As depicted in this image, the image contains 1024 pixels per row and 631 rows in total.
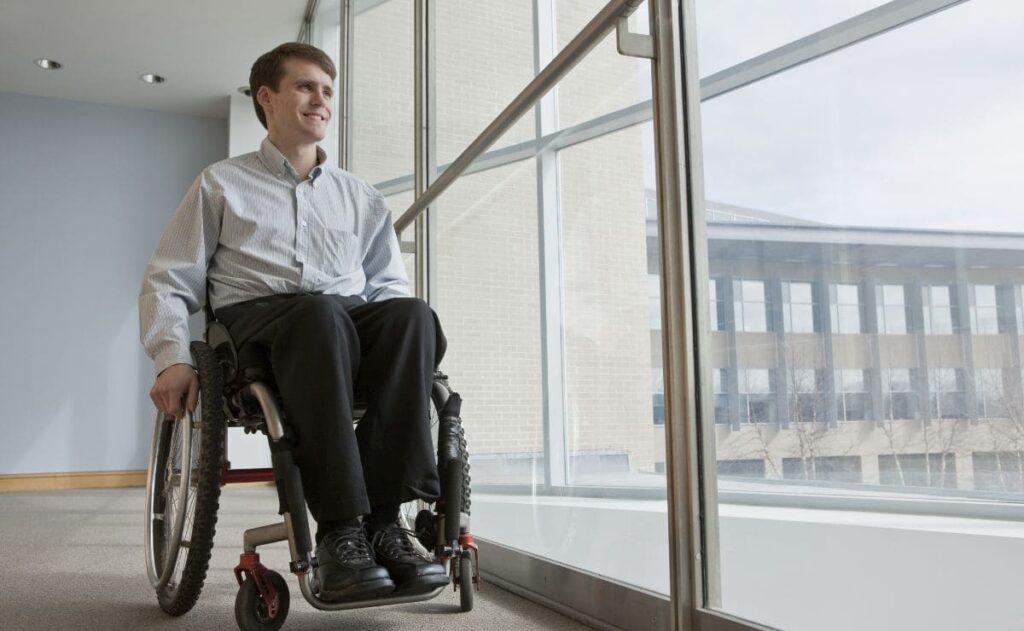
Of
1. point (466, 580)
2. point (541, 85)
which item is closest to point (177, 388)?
point (466, 580)

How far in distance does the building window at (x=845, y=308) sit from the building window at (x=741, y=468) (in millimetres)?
178

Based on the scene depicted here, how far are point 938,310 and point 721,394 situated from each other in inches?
10.7

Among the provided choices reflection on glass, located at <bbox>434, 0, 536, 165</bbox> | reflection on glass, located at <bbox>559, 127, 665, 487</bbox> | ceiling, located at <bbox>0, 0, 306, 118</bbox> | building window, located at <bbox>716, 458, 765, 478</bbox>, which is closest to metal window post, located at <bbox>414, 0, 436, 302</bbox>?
reflection on glass, located at <bbox>434, 0, 536, 165</bbox>

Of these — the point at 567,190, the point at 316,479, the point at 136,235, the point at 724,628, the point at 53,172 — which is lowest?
the point at 724,628

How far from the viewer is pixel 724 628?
1.05m

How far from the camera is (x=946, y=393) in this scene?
0.96m

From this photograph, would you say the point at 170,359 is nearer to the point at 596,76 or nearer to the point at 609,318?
the point at 609,318

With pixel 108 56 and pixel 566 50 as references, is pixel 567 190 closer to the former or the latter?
pixel 566 50

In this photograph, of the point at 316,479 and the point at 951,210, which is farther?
the point at 316,479

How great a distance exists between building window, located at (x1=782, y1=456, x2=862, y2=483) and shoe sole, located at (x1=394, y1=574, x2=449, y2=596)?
0.48 m

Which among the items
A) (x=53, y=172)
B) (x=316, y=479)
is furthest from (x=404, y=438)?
(x=53, y=172)

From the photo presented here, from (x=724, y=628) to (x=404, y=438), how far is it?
1.63 ft

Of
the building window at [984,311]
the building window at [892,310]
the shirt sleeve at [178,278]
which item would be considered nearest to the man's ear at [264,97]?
the shirt sleeve at [178,278]

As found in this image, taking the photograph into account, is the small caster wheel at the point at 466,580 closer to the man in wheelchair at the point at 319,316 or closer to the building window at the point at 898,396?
the man in wheelchair at the point at 319,316
